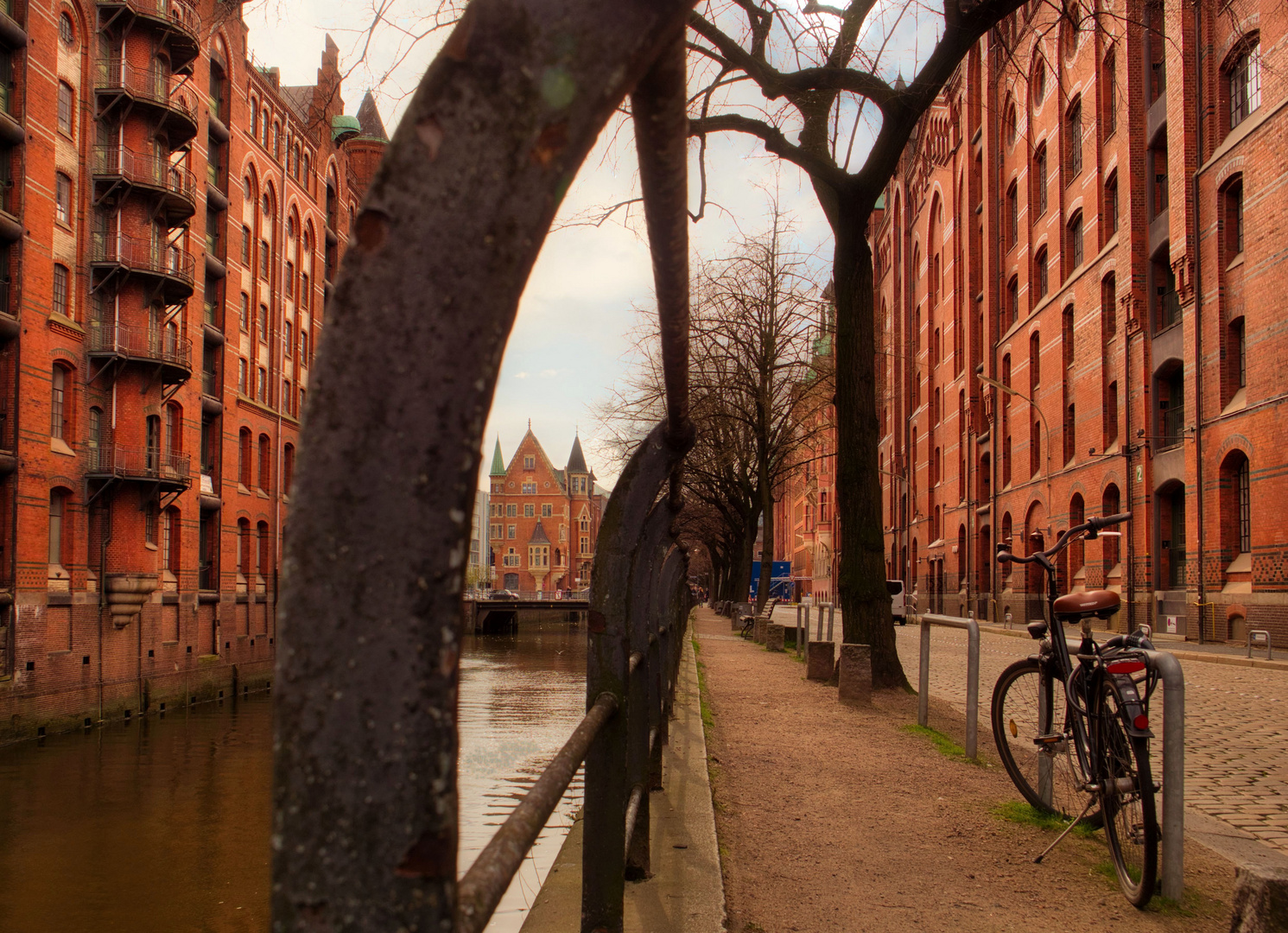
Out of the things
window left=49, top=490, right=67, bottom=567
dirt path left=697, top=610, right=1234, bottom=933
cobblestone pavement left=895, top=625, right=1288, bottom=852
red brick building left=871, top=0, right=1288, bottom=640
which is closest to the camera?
dirt path left=697, top=610, right=1234, bottom=933

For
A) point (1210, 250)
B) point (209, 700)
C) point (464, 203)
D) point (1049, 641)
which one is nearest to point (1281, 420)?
point (1210, 250)

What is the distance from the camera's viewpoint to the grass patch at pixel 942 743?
7.25 metres

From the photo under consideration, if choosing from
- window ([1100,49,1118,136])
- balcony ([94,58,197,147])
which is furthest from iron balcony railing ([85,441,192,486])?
window ([1100,49,1118,136])

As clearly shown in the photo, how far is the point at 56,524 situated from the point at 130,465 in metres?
2.70

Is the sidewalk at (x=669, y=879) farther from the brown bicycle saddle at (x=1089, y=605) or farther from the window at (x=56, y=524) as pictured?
the window at (x=56, y=524)

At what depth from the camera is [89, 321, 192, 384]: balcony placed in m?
25.5

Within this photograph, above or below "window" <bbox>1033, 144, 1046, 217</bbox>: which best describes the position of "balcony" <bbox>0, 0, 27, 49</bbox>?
below

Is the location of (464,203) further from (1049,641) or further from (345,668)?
(1049,641)

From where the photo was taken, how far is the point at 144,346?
26.7m

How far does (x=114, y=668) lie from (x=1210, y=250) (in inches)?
1086

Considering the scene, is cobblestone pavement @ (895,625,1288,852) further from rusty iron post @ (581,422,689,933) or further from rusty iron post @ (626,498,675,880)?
rusty iron post @ (581,422,689,933)

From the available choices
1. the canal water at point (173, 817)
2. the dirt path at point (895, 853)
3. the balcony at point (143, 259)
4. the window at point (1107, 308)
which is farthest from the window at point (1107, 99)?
the dirt path at point (895, 853)

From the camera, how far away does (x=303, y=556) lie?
647 millimetres

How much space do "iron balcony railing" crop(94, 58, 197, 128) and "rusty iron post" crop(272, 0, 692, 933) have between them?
95.2ft
